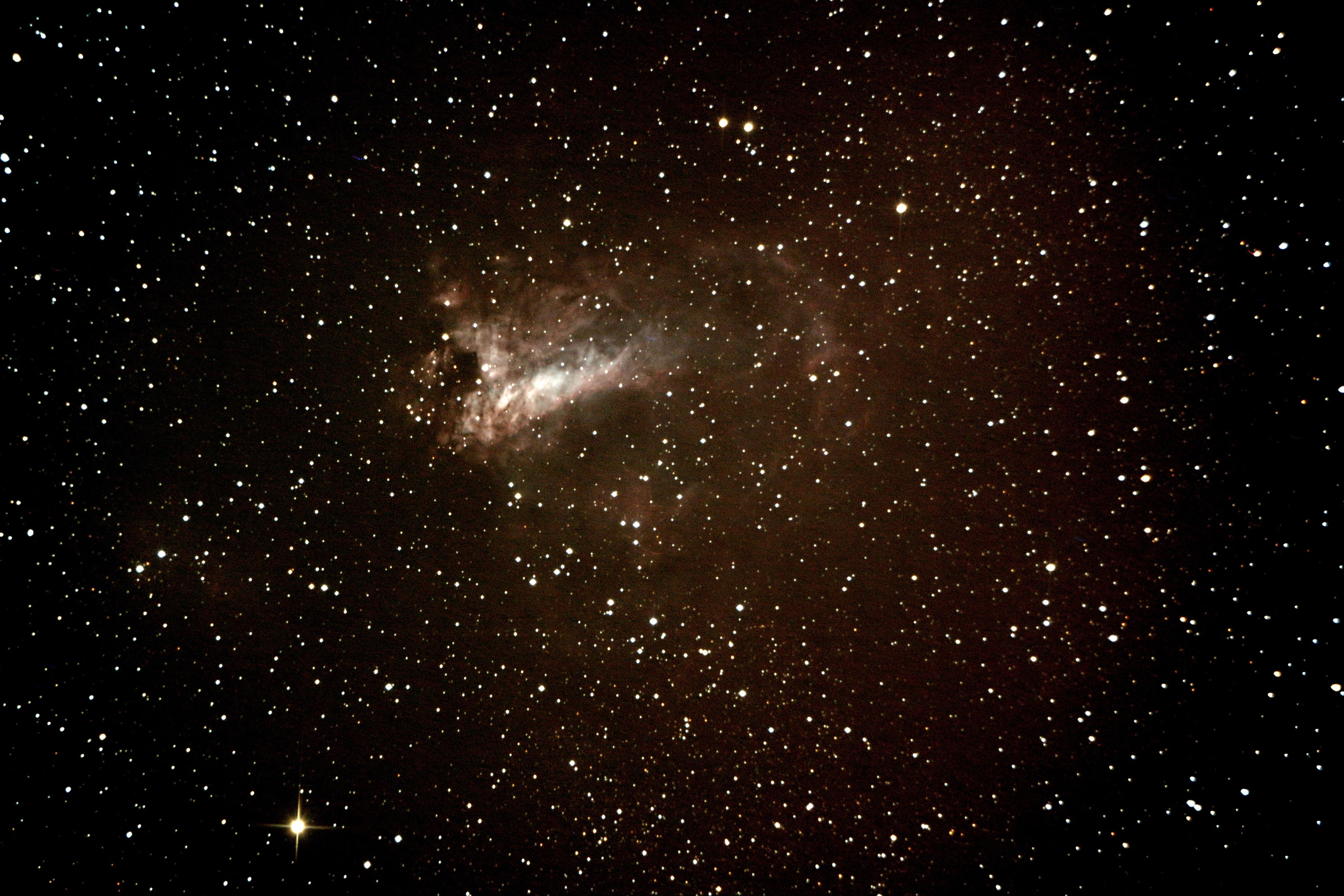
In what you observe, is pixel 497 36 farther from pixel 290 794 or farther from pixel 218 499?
pixel 290 794

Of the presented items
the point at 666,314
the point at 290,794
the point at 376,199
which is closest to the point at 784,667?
the point at 666,314

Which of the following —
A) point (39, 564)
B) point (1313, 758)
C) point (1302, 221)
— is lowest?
point (1313, 758)

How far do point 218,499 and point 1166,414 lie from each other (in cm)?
95

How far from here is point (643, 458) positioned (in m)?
0.47

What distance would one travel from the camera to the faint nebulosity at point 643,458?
415 millimetres

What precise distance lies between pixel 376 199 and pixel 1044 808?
92cm

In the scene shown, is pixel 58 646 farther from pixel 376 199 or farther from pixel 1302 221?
pixel 1302 221

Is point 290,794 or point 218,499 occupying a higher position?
point 218,499

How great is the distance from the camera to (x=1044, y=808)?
0.44m

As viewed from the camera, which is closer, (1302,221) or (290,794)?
(1302,221)

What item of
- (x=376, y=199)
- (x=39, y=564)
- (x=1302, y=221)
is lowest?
(x=1302, y=221)

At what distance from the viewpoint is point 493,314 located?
1.53ft

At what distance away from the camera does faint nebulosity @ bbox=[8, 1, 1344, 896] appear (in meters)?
0.42

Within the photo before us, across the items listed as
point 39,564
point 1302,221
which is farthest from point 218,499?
point 1302,221
